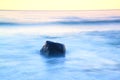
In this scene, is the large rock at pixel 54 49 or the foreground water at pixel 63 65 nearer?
the foreground water at pixel 63 65

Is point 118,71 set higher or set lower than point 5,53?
lower

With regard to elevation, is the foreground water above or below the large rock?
below

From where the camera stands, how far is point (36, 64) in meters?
6.42

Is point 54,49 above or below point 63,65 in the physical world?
above

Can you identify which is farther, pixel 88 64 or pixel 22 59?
pixel 22 59

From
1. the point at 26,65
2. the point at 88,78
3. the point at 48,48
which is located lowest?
the point at 88,78

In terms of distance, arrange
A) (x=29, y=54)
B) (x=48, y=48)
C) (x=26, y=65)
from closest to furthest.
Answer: (x=26, y=65) → (x=48, y=48) → (x=29, y=54)

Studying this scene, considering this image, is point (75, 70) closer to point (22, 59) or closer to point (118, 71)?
point (118, 71)

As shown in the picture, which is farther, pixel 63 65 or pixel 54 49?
pixel 54 49

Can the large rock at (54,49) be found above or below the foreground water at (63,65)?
above

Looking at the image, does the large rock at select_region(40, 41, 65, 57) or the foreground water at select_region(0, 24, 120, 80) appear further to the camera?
the large rock at select_region(40, 41, 65, 57)

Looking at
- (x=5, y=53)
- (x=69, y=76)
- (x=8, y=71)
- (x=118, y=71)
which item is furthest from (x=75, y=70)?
(x=5, y=53)

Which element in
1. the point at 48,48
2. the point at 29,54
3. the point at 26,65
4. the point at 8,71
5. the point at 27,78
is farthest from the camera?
the point at 29,54

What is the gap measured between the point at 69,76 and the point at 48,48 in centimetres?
168
